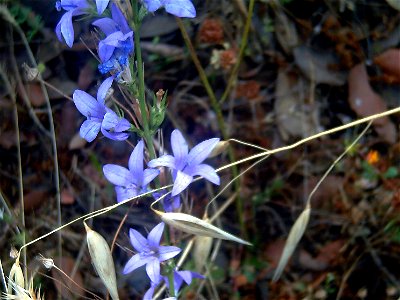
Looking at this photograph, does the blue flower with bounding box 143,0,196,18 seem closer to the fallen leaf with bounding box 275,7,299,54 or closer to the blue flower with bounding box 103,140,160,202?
the blue flower with bounding box 103,140,160,202

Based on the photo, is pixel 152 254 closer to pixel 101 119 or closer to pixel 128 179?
pixel 128 179

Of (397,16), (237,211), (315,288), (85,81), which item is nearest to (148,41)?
(85,81)

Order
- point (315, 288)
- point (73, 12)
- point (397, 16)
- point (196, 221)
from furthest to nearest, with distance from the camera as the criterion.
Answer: point (397, 16), point (315, 288), point (196, 221), point (73, 12)

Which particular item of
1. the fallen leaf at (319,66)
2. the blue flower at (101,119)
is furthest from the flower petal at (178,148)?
the fallen leaf at (319,66)

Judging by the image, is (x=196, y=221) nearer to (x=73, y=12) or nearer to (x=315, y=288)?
(x=73, y=12)

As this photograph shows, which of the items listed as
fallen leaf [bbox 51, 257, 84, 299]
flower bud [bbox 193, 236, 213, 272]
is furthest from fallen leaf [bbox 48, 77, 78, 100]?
flower bud [bbox 193, 236, 213, 272]
